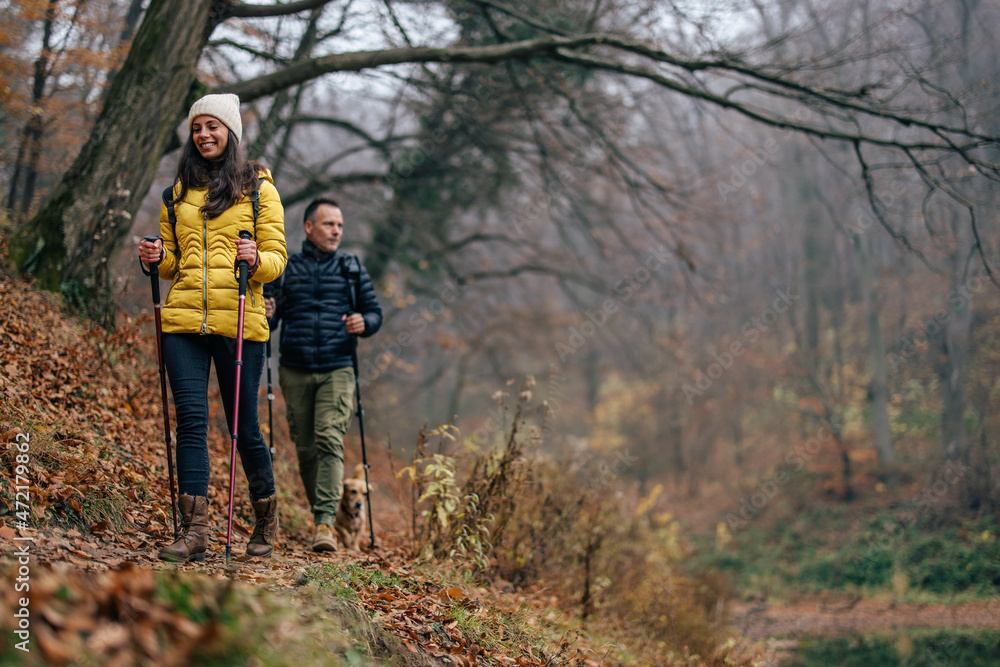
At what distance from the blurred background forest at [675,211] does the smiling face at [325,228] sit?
1.78 metres

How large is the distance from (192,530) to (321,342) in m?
1.72

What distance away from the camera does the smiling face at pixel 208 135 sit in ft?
13.0

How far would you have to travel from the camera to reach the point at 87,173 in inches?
252

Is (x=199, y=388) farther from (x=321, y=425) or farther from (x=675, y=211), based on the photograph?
(x=675, y=211)

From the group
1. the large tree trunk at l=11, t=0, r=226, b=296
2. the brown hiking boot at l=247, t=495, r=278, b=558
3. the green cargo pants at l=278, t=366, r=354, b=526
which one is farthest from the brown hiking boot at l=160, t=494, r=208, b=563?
the large tree trunk at l=11, t=0, r=226, b=296

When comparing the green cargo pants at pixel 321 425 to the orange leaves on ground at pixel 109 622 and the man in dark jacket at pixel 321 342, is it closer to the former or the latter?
the man in dark jacket at pixel 321 342

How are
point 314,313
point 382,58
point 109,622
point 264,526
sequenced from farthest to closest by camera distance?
point 382,58
point 314,313
point 264,526
point 109,622

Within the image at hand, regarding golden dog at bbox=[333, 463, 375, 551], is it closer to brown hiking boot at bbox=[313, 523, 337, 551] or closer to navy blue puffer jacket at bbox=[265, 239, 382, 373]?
brown hiking boot at bbox=[313, 523, 337, 551]

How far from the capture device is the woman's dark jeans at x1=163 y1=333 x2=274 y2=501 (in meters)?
3.85

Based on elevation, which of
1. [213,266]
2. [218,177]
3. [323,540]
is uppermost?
[218,177]

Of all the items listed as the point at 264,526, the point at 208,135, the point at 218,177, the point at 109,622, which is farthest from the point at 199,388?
the point at 109,622

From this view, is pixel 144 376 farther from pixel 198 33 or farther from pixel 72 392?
pixel 198 33

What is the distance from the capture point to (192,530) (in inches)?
150

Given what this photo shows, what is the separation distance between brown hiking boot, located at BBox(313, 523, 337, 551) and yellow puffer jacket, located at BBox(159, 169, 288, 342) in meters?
1.50
